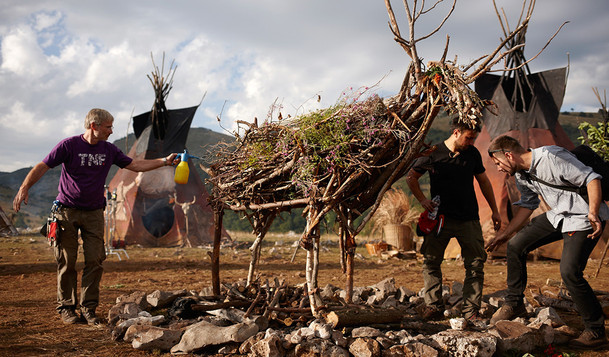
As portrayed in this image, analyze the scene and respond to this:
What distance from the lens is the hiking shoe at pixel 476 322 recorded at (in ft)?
12.1

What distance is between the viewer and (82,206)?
14.1 feet

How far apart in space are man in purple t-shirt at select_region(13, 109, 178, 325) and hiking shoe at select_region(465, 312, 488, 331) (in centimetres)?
335

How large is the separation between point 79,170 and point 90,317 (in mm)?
1398

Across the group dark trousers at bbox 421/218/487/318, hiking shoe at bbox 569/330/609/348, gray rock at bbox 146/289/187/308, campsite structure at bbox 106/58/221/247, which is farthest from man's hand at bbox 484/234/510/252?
campsite structure at bbox 106/58/221/247

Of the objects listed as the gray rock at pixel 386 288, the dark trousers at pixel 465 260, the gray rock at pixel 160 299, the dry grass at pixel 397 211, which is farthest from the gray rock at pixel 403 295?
the dry grass at pixel 397 211

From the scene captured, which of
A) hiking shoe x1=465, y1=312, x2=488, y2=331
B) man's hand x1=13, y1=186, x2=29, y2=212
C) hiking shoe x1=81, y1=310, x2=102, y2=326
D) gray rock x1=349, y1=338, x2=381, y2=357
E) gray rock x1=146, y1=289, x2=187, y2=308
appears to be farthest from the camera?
gray rock x1=146, y1=289, x2=187, y2=308

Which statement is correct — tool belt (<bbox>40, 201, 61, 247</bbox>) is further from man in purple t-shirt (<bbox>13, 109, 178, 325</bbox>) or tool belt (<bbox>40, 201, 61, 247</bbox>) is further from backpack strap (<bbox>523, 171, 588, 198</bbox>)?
backpack strap (<bbox>523, 171, 588, 198</bbox>)

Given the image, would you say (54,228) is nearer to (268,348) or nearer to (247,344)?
(247,344)

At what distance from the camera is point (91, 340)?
3.65 metres

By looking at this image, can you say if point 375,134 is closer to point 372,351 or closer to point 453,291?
point 372,351

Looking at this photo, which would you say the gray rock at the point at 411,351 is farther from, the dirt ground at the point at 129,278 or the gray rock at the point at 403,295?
the gray rock at the point at 403,295

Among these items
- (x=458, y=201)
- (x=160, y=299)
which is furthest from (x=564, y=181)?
(x=160, y=299)

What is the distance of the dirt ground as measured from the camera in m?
3.57

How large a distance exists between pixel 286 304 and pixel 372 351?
128 cm
